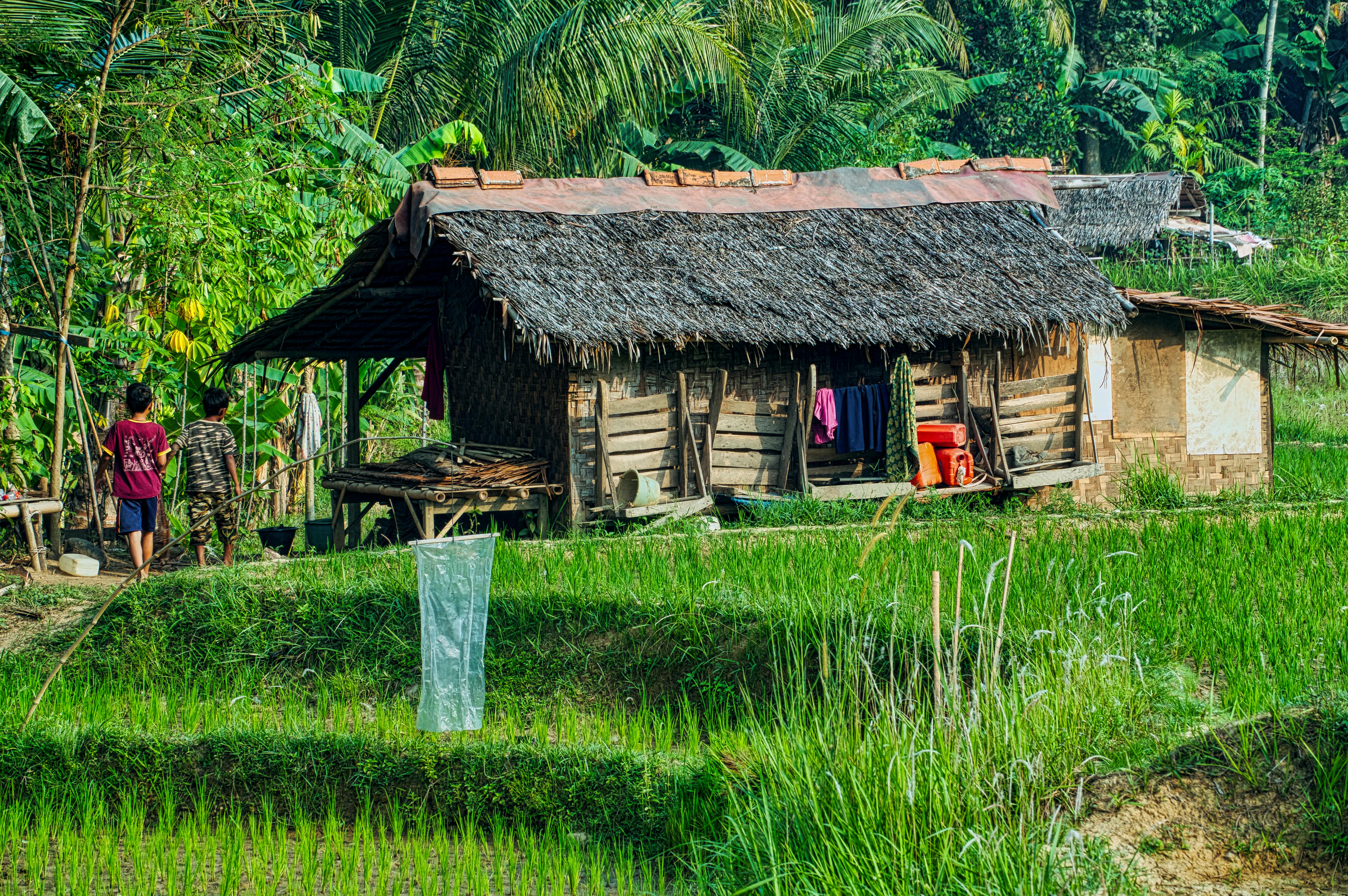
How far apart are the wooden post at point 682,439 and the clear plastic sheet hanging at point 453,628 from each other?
14.5 feet

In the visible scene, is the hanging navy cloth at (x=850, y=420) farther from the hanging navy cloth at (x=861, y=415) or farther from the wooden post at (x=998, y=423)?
the wooden post at (x=998, y=423)

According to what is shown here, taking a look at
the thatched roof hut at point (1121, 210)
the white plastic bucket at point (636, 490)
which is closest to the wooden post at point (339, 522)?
the white plastic bucket at point (636, 490)

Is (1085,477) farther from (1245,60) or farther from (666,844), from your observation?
(1245,60)

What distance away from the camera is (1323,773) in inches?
165

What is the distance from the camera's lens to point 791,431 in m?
10.4

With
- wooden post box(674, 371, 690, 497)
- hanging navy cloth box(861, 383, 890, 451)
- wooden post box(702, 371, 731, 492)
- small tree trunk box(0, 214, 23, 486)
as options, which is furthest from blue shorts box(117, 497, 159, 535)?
hanging navy cloth box(861, 383, 890, 451)

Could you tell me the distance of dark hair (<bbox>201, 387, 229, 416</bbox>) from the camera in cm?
883

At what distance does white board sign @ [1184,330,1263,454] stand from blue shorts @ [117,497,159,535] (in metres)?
8.90

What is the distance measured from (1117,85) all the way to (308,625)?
23822mm

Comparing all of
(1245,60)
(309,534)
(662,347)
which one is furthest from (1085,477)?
(1245,60)

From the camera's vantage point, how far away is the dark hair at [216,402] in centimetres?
883

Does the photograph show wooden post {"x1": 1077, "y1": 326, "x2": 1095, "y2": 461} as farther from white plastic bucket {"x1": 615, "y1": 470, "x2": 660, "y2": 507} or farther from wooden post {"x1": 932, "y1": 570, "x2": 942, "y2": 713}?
wooden post {"x1": 932, "y1": 570, "x2": 942, "y2": 713}

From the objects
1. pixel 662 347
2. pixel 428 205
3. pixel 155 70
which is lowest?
pixel 662 347

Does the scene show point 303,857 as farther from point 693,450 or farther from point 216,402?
point 693,450
